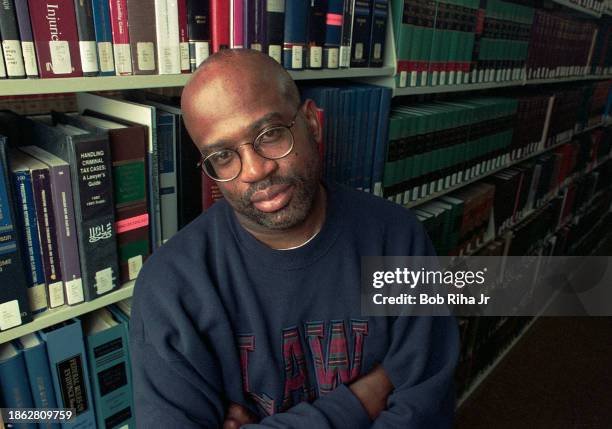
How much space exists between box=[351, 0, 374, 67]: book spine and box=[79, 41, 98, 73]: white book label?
0.71 meters

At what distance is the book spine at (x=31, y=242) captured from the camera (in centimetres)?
80

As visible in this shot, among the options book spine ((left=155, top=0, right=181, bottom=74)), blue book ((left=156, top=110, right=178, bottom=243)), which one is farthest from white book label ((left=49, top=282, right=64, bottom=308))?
book spine ((left=155, top=0, right=181, bottom=74))

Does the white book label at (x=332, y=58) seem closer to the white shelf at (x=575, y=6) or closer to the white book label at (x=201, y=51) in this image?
the white book label at (x=201, y=51)

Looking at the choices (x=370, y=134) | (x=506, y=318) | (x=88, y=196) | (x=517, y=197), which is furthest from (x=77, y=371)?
(x=506, y=318)

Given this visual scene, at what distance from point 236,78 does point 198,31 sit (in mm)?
193

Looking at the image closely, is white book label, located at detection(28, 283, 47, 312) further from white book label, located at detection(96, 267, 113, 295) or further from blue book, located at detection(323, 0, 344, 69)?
blue book, located at detection(323, 0, 344, 69)

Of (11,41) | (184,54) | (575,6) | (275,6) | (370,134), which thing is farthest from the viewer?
(575,6)

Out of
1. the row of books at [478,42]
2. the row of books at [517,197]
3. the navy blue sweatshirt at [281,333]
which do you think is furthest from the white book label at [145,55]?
the row of books at [517,197]

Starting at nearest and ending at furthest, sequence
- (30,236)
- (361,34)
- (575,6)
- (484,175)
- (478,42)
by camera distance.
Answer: (30,236), (361,34), (478,42), (484,175), (575,6)

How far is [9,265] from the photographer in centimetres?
81

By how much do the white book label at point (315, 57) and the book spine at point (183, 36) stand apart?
1.15 ft

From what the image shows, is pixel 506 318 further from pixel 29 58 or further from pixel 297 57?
pixel 29 58

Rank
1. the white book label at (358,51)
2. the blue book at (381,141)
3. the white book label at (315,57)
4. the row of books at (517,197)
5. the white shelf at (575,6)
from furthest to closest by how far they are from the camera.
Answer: the white shelf at (575,6) → the row of books at (517,197) → the blue book at (381,141) → the white book label at (358,51) → the white book label at (315,57)

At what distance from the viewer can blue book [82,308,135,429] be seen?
3.26ft
